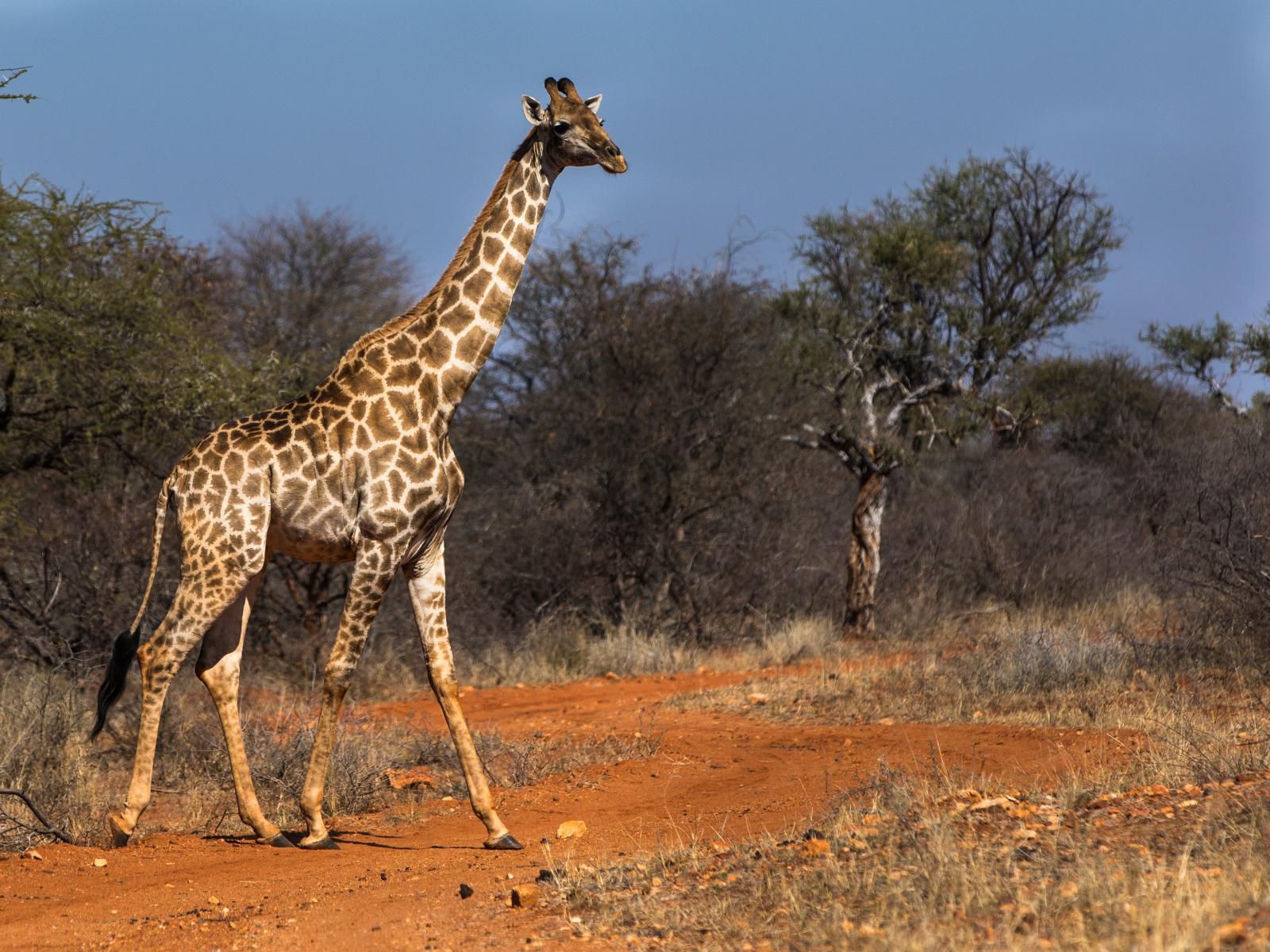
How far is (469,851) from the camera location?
6.31 metres

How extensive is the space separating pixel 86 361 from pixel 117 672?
616 centimetres

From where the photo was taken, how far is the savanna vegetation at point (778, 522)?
551 cm

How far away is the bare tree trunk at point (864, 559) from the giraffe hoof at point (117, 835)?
10.3 meters

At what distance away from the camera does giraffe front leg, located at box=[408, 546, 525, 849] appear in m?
6.35

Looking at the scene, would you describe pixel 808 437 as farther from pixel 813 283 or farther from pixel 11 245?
pixel 11 245

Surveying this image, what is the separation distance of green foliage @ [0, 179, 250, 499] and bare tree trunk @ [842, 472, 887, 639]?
7.03 meters

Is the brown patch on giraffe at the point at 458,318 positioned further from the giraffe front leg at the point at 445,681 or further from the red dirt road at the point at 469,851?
the red dirt road at the point at 469,851

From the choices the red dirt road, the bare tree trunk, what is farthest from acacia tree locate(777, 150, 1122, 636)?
the red dirt road

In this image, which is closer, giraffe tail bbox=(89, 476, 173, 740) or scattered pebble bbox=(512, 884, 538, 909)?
scattered pebble bbox=(512, 884, 538, 909)

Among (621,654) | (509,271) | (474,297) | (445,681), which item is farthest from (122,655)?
(621,654)

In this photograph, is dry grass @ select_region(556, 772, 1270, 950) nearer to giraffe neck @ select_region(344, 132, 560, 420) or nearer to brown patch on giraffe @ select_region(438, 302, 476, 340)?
giraffe neck @ select_region(344, 132, 560, 420)

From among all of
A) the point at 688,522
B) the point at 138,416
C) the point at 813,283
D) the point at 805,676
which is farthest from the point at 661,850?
the point at 813,283

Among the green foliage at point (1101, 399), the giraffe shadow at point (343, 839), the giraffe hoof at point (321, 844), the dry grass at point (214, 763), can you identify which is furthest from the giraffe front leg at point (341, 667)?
the green foliage at point (1101, 399)

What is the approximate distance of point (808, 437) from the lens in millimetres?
16594
